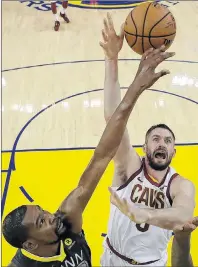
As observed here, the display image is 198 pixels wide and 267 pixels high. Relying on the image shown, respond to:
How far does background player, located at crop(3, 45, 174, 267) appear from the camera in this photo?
8.10 feet

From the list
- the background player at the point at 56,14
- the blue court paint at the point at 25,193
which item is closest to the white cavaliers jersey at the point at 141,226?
the blue court paint at the point at 25,193

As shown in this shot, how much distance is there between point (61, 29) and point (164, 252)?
6.32 m

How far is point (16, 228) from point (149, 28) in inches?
75.1

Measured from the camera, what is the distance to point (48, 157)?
541 cm

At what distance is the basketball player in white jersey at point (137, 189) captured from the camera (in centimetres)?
321

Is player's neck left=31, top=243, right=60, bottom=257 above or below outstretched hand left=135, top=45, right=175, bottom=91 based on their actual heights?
below

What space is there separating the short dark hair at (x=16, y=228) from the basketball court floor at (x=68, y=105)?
178 cm

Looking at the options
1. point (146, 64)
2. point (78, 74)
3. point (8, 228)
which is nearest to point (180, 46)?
point (78, 74)

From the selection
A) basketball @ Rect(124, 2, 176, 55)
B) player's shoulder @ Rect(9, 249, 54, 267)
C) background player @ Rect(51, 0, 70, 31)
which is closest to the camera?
player's shoulder @ Rect(9, 249, 54, 267)

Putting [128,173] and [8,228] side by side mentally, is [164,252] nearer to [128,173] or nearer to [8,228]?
[128,173]

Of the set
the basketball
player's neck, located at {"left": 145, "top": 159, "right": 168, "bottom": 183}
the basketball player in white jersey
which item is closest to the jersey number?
the basketball player in white jersey

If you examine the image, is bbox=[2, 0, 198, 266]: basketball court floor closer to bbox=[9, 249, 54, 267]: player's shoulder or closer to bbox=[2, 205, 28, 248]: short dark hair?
bbox=[9, 249, 54, 267]: player's shoulder

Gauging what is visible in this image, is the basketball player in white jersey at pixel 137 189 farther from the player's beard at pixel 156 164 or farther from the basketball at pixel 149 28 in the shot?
the basketball at pixel 149 28

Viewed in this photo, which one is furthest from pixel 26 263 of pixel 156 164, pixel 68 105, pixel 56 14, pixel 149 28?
pixel 56 14
